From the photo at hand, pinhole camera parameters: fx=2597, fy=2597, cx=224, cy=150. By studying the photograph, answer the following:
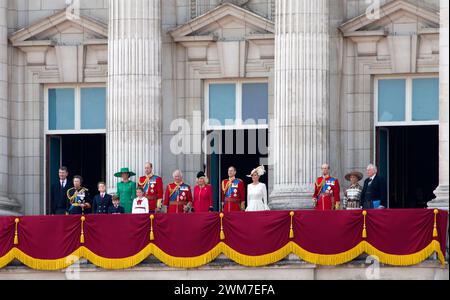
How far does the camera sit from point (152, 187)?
80.4m

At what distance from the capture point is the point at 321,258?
76000 mm

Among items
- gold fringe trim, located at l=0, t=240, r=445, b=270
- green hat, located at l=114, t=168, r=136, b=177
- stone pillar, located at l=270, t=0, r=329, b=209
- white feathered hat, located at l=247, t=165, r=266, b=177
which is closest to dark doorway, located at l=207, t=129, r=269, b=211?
stone pillar, located at l=270, t=0, r=329, b=209

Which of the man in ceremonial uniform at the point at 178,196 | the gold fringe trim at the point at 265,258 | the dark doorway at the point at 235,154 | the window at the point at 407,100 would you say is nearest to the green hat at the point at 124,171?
the man in ceremonial uniform at the point at 178,196

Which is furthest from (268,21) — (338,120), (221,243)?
(221,243)

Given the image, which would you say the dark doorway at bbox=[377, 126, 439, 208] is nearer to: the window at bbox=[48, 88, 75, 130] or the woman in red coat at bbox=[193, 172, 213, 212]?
the woman in red coat at bbox=[193, 172, 213, 212]

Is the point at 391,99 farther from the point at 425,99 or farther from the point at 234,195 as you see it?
the point at 234,195

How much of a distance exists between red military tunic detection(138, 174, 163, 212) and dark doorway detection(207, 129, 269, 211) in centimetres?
465

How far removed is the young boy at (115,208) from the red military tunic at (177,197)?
1.41 meters

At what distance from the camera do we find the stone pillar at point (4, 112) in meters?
85.1

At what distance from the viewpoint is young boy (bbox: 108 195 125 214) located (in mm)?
79438

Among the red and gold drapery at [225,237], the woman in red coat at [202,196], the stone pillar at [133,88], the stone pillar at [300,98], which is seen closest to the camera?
the red and gold drapery at [225,237]

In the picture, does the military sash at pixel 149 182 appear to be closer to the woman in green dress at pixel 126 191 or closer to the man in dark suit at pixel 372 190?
the woman in green dress at pixel 126 191

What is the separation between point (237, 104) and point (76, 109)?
5.53 meters
